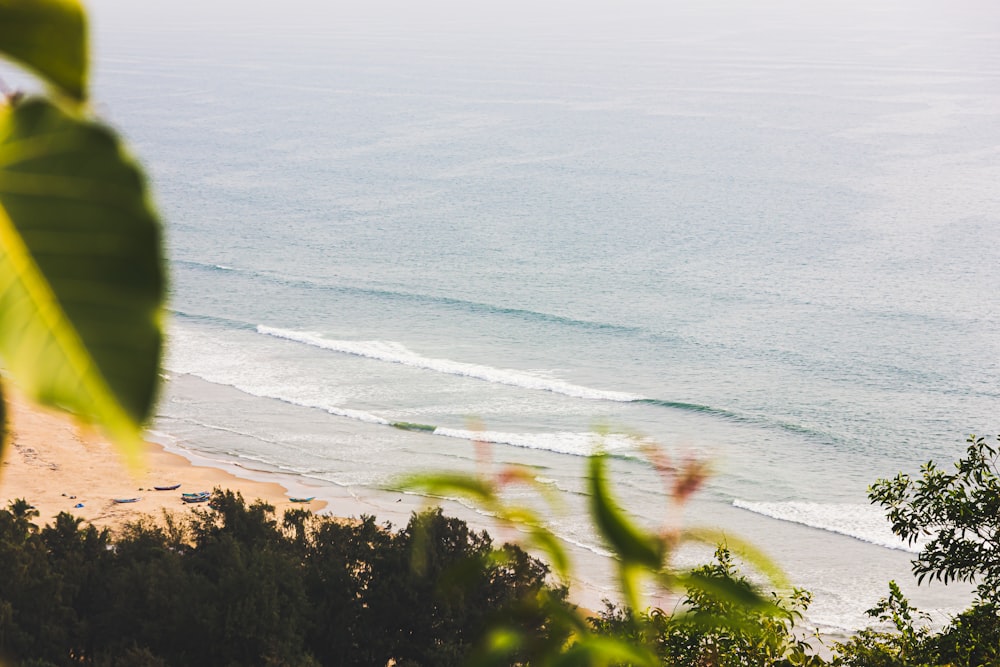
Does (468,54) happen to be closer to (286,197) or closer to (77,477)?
(286,197)

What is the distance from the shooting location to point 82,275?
8.2 inches

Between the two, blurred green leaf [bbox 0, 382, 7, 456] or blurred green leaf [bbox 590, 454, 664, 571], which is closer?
blurred green leaf [bbox 0, 382, 7, 456]

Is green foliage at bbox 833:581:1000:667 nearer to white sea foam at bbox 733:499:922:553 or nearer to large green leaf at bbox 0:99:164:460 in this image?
large green leaf at bbox 0:99:164:460

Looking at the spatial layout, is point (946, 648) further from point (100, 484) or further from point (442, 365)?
point (442, 365)

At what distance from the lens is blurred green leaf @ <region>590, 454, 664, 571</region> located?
0.52 meters

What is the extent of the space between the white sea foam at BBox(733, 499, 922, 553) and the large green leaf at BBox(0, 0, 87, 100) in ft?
86.5

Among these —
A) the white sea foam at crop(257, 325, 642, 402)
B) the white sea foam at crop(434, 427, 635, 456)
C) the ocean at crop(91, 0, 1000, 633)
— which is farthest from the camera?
the white sea foam at crop(257, 325, 642, 402)

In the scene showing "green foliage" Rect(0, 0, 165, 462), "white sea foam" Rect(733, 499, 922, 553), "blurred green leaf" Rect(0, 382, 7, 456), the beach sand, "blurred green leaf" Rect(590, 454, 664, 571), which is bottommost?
the beach sand

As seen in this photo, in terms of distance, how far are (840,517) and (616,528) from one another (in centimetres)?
2762

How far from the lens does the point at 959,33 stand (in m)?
140

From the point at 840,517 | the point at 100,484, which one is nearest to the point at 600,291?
the point at 840,517

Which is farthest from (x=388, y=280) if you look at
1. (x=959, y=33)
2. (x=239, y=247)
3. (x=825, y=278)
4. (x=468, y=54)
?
(x=959, y=33)

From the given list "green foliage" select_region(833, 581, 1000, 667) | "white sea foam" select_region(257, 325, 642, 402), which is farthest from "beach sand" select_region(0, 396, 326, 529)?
"green foliage" select_region(833, 581, 1000, 667)

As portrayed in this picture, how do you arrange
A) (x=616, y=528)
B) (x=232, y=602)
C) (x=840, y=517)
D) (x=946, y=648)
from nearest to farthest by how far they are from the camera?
1. (x=616, y=528)
2. (x=946, y=648)
3. (x=232, y=602)
4. (x=840, y=517)
